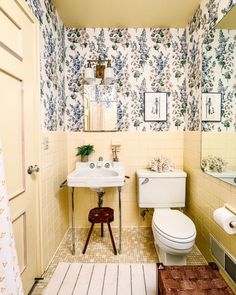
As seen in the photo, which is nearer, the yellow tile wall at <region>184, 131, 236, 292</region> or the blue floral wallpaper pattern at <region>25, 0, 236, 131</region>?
the yellow tile wall at <region>184, 131, 236, 292</region>

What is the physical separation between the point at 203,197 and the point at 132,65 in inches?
64.8

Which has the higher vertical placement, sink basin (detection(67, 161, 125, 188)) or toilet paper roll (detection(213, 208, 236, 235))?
sink basin (detection(67, 161, 125, 188))

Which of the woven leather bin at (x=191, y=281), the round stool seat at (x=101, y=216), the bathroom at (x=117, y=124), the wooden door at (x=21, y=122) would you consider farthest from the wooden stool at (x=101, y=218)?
the woven leather bin at (x=191, y=281)

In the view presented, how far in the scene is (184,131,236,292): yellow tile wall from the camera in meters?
1.64

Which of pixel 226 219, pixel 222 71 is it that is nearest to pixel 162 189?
pixel 226 219

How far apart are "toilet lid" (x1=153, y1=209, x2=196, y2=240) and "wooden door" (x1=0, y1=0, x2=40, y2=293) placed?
101cm

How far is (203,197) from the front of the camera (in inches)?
82.5

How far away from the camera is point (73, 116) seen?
268cm

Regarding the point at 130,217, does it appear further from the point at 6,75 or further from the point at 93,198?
the point at 6,75

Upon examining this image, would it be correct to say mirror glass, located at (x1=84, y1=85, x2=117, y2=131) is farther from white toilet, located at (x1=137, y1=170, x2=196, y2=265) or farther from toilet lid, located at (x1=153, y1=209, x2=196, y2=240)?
toilet lid, located at (x1=153, y1=209, x2=196, y2=240)

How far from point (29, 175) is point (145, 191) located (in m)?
1.23

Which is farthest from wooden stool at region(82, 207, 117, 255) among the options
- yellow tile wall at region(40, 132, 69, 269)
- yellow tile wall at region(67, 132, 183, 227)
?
yellow tile wall at region(67, 132, 183, 227)

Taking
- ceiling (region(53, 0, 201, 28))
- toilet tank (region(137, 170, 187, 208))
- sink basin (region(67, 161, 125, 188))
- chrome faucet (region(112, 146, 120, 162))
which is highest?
ceiling (region(53, 0, 201, 28))

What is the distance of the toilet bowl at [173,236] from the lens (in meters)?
1.69
